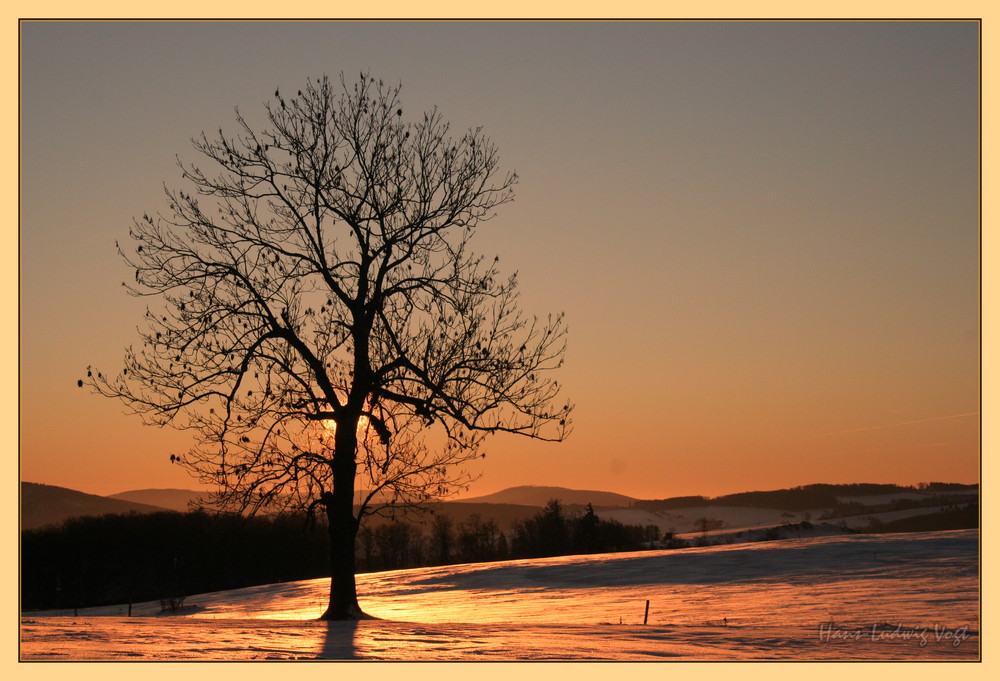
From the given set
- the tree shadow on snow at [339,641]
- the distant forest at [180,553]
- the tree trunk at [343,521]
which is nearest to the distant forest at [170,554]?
the distant forest at [180,553]

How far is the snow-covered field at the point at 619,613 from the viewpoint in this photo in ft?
39.0

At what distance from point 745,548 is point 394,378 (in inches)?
799

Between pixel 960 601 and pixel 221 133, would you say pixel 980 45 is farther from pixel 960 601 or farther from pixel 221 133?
pixel 221 133

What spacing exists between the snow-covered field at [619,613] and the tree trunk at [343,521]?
88 cm

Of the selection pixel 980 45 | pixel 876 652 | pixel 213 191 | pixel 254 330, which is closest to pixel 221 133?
pixel 213 191

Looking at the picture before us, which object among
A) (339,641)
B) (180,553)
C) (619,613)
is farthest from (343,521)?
(180,553)

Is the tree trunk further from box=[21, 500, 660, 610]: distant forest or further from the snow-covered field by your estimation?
box=[21, 500, 660, 610]: distant forest

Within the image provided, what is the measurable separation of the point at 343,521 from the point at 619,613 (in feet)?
22.9

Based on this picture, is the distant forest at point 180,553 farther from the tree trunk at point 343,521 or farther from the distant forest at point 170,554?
the tree trunk at point 343,521

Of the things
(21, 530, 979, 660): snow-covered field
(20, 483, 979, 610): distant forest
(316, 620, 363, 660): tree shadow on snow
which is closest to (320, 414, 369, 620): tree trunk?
(21, 530, 979, 660): snow-covered field

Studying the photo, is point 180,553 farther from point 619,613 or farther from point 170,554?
point 619,613

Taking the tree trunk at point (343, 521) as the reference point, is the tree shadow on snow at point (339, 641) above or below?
below

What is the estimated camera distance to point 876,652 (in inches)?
473

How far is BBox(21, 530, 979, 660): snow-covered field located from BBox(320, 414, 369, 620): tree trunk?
34.7 inches
